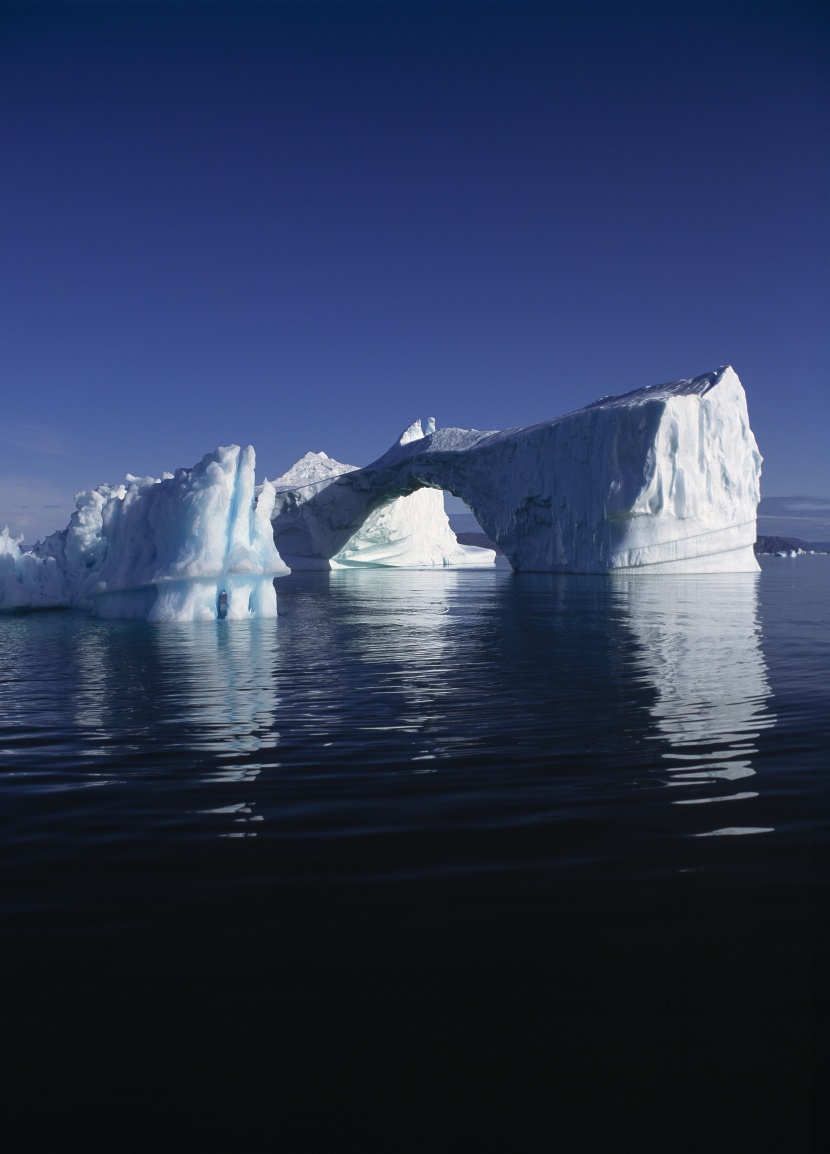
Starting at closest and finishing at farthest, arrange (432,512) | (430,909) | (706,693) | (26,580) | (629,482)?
(430,909) < (706,693) < (26,580) < (629,482) < (432,512)

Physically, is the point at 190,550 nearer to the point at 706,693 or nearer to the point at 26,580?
the point at 26,580

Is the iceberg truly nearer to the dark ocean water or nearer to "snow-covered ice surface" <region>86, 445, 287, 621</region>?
"snow-covered ice surface" <region>86, 445, 287, 621</region>

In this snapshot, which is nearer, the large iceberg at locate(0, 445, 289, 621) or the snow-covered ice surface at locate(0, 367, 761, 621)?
the large iceberg at locate(0, 445, 289, 621)

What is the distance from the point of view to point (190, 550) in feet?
53.4

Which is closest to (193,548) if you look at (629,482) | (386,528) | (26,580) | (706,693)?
Result: (26,580)

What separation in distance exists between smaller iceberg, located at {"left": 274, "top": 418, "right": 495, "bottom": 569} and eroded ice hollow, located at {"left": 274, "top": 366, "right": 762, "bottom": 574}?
11.8 m

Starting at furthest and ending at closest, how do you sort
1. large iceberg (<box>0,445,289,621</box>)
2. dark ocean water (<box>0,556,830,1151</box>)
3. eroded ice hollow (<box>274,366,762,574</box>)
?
eroded ice hollow (<box>274,366,762,574</box>)
large iceberg (<box>0,445,289,621</box>)
dark ocean water (<box>0,556,830,1151</box>)

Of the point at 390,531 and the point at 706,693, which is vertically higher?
the point at 390,531

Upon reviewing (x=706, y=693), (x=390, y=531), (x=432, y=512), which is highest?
(x=432, y=512)

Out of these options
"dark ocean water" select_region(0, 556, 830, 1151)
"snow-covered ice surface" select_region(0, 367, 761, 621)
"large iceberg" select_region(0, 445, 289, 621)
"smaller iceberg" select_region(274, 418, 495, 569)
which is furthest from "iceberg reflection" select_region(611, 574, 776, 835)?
"smaller iceberg" select_region(274, 418, 495, 569)

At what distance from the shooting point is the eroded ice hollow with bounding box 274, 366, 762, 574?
3406 centimetres

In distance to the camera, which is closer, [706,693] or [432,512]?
[706,693]

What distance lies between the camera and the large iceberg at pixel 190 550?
1644 centimetres

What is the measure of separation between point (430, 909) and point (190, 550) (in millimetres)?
14082
